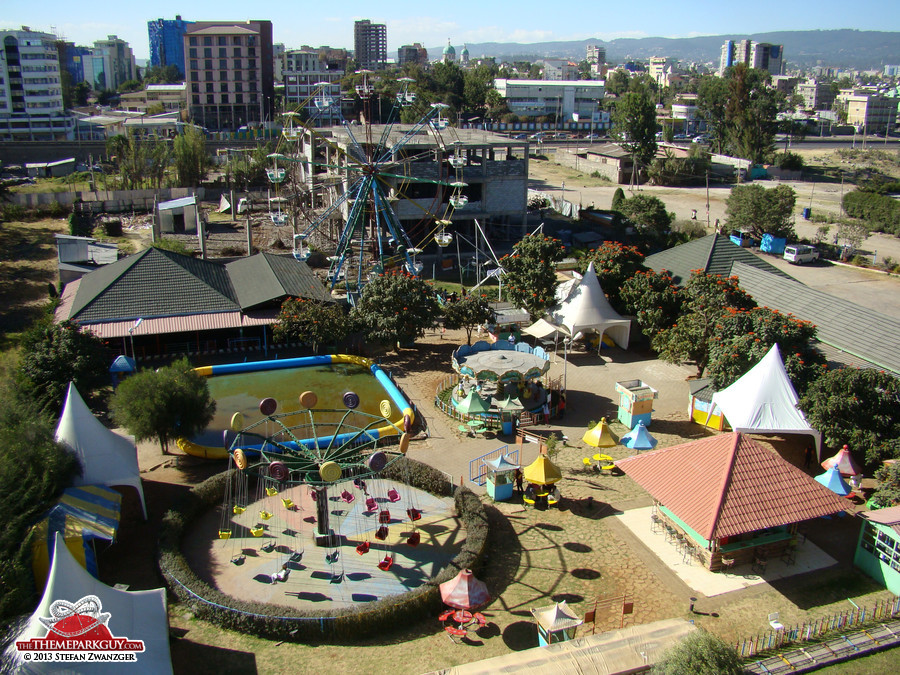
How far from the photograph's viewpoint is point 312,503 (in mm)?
21656

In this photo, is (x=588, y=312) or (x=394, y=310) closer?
(x=394, y=310)

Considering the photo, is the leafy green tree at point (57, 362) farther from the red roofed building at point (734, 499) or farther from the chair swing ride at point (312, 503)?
the red roofed building at point (734, 499)

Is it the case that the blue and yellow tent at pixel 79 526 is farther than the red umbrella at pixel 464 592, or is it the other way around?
the blue and yellow tent at pixel 79 526

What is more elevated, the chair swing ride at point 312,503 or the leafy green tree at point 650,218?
the leafy green tree at point 650,218

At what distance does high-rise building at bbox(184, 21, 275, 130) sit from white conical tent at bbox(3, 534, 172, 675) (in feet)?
369

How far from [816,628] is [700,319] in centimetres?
1447

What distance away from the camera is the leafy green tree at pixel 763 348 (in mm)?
24797

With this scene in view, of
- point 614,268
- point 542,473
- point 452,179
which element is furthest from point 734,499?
point 452,179

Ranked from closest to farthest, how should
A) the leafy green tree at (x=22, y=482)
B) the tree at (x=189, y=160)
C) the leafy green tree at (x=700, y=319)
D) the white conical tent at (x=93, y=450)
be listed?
the leafy green tree at (x=22, y=482) < the white conical tent at (x=93, y=450) < the leafy green tree at (x=700, y=319) < the tree at (x=189, y=160)

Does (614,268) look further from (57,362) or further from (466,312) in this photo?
(57,362)

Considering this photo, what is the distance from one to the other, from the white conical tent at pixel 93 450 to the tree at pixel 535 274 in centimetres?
1938

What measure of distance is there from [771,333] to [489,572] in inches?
548

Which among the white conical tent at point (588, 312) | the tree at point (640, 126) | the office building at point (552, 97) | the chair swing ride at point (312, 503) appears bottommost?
the chair swing ride at point (312, 503)

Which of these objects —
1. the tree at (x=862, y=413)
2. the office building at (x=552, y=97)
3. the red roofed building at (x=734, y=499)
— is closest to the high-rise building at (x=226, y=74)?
the office building at (x=552, y=97)
